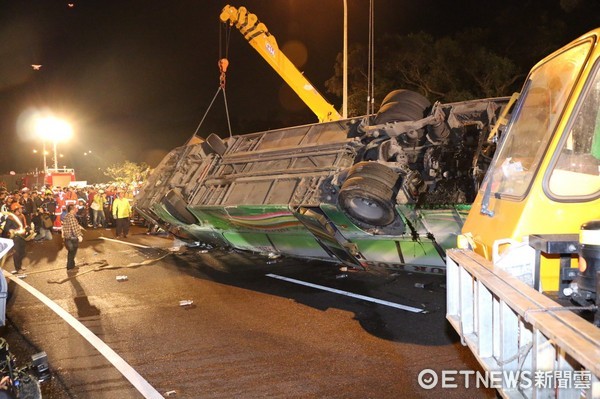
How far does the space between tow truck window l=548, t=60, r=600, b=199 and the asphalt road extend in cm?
185

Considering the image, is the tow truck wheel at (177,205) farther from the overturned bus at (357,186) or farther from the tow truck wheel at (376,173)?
the tow truck wheel at (376,173)

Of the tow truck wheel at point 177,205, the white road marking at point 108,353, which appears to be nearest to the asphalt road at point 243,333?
the white road marking at point 108,353

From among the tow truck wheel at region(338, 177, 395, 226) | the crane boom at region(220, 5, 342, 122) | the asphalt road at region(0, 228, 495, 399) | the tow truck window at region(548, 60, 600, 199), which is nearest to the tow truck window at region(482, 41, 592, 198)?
the tow truck window at region(548, 60, 600, 199)

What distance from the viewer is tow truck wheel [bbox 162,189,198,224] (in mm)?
9516

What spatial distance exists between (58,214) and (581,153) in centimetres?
1826

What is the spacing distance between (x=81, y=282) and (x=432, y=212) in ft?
21.4

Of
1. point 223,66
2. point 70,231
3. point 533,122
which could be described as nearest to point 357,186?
point 533,122

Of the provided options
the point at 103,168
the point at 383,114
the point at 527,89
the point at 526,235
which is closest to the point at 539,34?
the point at 383,114

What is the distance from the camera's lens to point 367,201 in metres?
6.34

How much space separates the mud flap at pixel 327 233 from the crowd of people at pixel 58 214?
5.18 metres

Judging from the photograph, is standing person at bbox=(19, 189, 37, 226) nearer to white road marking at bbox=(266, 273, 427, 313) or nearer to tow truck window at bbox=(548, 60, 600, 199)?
white road marking at bbox=(266, 273, 427, 313)

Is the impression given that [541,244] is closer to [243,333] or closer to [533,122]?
[533,122]

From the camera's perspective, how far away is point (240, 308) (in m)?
6.34

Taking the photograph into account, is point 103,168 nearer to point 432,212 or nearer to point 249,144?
point 249,144
